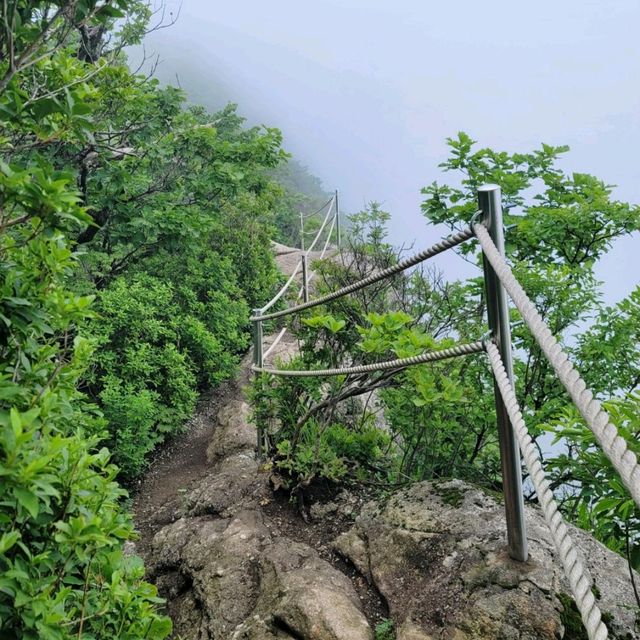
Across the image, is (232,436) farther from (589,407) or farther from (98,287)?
(589,407)

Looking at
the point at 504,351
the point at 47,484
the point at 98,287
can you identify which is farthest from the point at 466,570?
the point at 98,287

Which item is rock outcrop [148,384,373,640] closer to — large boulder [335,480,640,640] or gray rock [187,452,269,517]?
gray rock [187,452,269,517]

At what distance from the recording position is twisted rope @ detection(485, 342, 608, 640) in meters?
0.78

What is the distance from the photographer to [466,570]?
1.85m

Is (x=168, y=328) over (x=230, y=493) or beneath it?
beneath

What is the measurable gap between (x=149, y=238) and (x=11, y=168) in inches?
177

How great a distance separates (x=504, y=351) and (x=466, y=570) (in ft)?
2.78

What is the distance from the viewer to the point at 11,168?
4.17 ft

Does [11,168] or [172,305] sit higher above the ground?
[11,168]

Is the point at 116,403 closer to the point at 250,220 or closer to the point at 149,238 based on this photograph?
the point at 149,238

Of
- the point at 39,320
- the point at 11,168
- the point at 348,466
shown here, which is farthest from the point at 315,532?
the point at 11,168

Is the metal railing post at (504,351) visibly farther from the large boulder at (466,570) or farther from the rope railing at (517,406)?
the large boulder at (466,570)

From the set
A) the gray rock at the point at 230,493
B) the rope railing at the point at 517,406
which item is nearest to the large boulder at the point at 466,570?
the rope railing at the point at 517,406

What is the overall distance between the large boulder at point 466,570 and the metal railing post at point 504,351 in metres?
0.12
